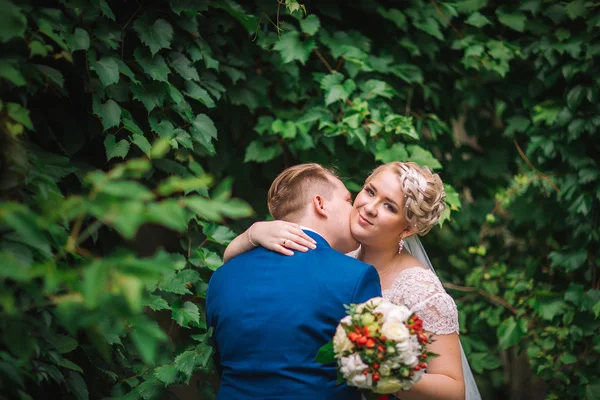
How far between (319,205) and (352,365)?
2.73ft

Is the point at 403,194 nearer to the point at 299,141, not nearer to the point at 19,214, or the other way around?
the point at 299,141

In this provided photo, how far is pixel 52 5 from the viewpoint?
93.0 inches

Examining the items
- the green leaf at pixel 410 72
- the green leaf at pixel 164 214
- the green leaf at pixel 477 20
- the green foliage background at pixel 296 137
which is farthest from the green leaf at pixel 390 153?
the green leaf at pixel 164 214

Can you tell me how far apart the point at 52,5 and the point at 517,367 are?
448 centimetres

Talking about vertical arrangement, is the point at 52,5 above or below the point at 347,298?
above

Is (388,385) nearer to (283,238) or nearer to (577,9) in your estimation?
(283,238)

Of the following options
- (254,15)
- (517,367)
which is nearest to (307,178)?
(254,15)

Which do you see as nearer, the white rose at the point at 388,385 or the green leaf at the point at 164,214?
the green leaf at the point at 164,214

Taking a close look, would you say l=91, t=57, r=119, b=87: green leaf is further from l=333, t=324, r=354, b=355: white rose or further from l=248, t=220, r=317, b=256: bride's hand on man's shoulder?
l=333, t=324, r=354, b=355: white rose

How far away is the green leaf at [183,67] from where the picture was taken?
8.97 feet

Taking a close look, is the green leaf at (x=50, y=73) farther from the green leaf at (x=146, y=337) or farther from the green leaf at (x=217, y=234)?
the green leaf at (x=146, y=337)

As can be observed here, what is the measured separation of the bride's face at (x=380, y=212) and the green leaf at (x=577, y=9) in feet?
5.80

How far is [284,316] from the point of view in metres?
1.94

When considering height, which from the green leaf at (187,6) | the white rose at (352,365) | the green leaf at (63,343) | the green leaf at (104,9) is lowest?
the green leaf at (63,343)
